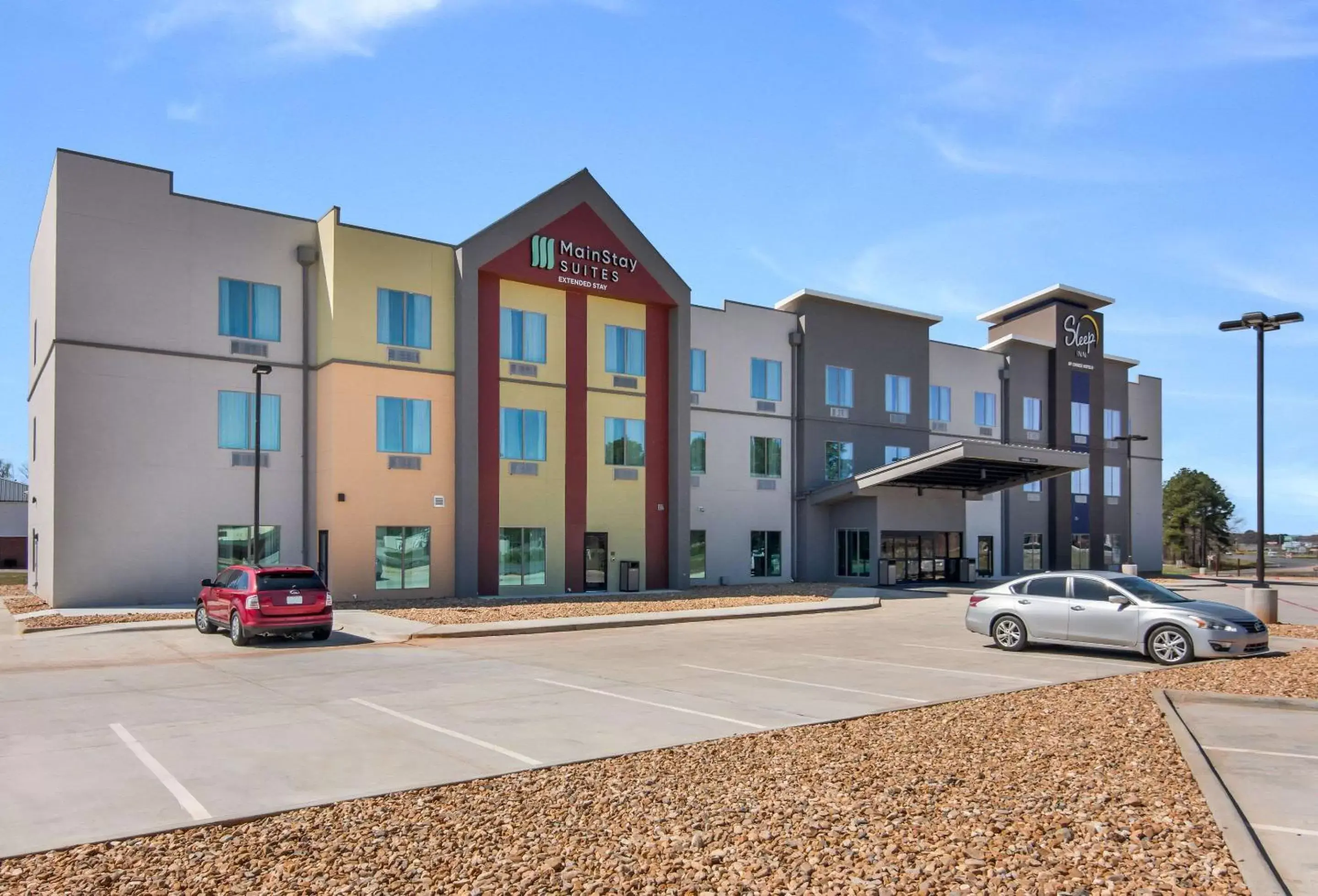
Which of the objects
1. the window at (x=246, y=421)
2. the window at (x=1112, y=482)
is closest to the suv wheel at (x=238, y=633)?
the window at (x=246, y=421)

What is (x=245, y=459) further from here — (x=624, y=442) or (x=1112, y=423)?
(x=1112, y=423)

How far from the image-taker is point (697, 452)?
38062 millimetres

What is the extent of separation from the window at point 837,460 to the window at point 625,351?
1041 centimetres

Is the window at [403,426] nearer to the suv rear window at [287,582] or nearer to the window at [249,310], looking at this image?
the window at [249,310]

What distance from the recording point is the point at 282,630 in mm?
19516

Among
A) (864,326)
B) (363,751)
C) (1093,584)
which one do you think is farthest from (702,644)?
(864,326)

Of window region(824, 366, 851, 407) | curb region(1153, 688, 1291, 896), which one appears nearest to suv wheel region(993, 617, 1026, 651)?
curb region(1153, 688, 1291, 896)

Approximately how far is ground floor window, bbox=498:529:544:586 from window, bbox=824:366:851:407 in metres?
15.3

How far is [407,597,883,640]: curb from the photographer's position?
21.4 meters

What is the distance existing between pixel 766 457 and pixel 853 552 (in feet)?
17.6

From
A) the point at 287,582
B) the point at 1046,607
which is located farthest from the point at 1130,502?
the point at 287,582

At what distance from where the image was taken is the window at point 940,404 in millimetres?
46406

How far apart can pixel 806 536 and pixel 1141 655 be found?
78.4ft

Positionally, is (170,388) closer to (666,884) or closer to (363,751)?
(363,751)
